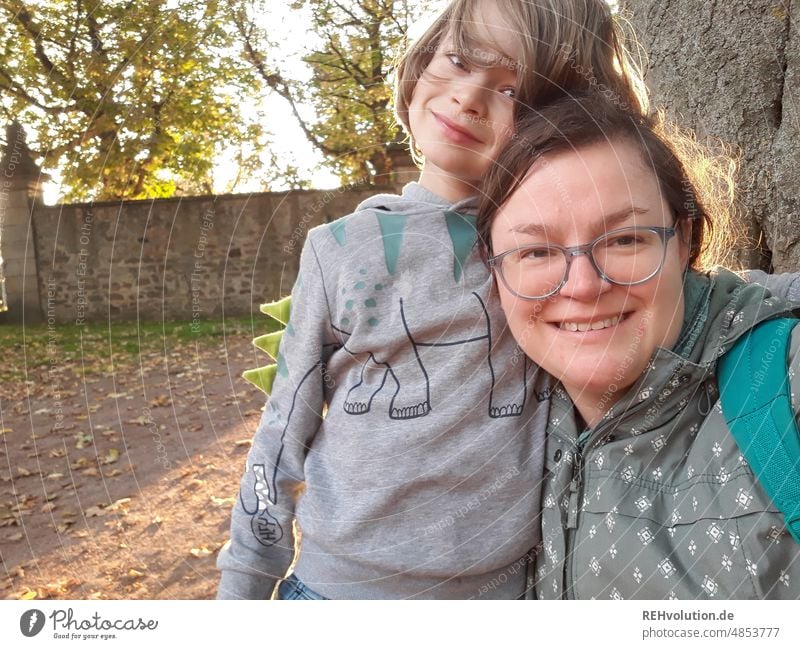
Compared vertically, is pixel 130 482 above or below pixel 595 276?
below

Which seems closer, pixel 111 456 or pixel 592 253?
pixel 592 253

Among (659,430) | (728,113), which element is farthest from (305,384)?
(728,113)

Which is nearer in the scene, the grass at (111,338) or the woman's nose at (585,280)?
the woman's nose at (585,280)

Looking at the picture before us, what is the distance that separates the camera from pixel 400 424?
2.79ft

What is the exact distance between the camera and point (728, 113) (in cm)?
125

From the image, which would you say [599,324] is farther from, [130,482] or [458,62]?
[130,482]

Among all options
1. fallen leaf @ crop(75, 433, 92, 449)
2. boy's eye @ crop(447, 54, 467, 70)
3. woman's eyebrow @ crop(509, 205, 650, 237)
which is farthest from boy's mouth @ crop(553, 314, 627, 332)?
fallen leaf @ crop(75, 433, 92, 449)

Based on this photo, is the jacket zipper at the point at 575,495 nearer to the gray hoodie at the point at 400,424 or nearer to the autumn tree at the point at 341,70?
the gray hoodie at the point at 400,424

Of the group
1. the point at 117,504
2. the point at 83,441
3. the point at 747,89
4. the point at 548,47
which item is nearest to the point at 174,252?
the point at 117,504

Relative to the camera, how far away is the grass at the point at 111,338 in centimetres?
111

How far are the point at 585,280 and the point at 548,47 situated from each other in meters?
0.31

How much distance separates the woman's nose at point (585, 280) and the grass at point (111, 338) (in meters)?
0.57

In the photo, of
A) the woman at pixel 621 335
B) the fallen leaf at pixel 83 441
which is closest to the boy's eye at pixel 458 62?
the woman at pixel 621 335

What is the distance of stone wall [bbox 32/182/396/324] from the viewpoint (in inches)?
41.1
